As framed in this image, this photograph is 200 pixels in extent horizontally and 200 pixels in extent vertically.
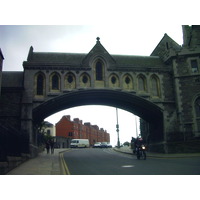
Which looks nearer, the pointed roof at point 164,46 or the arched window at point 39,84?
the arched window at point 39,84

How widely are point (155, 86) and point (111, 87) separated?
4.89 meters

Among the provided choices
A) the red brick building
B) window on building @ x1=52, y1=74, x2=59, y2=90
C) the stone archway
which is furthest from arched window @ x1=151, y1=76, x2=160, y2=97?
the red brick building

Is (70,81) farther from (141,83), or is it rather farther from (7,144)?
(7,144)

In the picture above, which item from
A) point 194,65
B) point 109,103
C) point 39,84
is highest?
point 194,65

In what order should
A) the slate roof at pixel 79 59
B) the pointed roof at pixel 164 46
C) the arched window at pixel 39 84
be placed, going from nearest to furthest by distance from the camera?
the arched window at pixel 39 84
the slate roof at pixel 79 59
the pointed roof at pixel 164 46

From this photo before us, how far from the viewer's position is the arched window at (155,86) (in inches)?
968

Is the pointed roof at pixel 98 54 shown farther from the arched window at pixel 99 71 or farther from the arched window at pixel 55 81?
the arched window at pixel 55 81

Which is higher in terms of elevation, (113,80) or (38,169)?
(113,80)

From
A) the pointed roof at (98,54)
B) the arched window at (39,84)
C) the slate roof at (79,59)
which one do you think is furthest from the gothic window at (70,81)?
the arched window at (39,84)

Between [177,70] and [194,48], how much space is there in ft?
9.24

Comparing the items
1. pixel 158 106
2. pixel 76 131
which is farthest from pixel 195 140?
pixel 76 131

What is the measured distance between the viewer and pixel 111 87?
23359 mm

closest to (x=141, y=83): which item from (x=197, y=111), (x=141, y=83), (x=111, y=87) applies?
(x=141, y=83)

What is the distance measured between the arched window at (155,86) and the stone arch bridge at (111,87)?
9 centimetres
